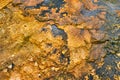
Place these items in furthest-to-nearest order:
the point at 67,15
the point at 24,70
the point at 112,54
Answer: the point at 67,15 < the point at 112,54 < the point at 24,70

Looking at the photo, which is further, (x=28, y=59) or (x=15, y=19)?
(x=15, y=19)

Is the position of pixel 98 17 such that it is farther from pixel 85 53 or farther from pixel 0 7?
pixel 0 7

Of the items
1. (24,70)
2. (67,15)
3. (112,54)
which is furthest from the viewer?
(67,15)

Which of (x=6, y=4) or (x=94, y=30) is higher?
(x=6, y=4)

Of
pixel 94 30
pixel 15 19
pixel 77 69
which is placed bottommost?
pixel 77 69

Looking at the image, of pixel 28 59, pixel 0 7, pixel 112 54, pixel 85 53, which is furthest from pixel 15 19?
pixel 112 54

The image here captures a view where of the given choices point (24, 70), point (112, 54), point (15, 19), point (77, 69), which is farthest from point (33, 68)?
point (112, 54)
